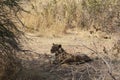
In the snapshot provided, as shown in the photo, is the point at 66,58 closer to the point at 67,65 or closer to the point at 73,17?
the point at 67,65

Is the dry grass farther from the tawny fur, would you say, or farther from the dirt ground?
the tawny fur

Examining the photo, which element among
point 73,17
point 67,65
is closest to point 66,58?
point 67,65

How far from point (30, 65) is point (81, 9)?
180 inches

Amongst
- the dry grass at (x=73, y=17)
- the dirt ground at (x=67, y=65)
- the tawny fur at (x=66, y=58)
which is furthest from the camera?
the dry grass at (x=73, y=17)

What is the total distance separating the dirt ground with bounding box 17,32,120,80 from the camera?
6066mm

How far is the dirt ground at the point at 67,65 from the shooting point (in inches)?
239

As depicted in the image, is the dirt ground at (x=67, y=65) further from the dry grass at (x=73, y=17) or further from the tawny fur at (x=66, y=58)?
the dry grass at (x=73, y=17)

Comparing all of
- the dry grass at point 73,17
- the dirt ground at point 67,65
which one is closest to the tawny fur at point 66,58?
the dirt ground at point 67,65

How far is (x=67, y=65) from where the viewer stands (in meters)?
7.02

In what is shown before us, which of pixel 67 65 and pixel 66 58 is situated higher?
pixel 66 58

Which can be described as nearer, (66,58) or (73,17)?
(66,58)

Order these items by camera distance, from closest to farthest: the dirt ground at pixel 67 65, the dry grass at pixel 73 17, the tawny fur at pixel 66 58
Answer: the dirt ground at pixel 67 65 → the tawny fur at pixel 66 58 → the dry grass at pixel 73 17

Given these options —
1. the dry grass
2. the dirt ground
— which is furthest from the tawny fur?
the dry grass

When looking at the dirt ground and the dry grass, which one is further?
the dry grass
